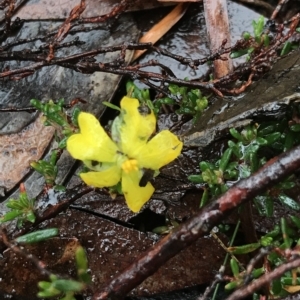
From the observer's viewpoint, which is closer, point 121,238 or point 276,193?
point 276,193

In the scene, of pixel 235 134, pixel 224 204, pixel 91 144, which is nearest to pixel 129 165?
pixel 91 144

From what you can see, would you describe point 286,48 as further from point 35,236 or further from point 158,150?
point 35,236

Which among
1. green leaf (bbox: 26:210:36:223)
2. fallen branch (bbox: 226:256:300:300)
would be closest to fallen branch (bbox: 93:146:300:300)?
fallen branch (bbox: 226:256:300:300)

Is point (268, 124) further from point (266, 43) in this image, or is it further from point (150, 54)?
point (150, 54)

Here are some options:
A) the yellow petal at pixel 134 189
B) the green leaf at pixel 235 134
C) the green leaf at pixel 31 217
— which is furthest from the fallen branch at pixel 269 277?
the green leaf at pixel 31 217

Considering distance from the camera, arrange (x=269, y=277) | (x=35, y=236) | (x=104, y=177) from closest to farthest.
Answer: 1. (x=269, y=277)
2. (x=104, y=177)
3. (x=35, y=236)

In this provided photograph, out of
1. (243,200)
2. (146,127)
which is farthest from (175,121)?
(243,200)

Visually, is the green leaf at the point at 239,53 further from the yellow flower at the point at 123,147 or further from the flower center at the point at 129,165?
the flower center at the point at 129,165
